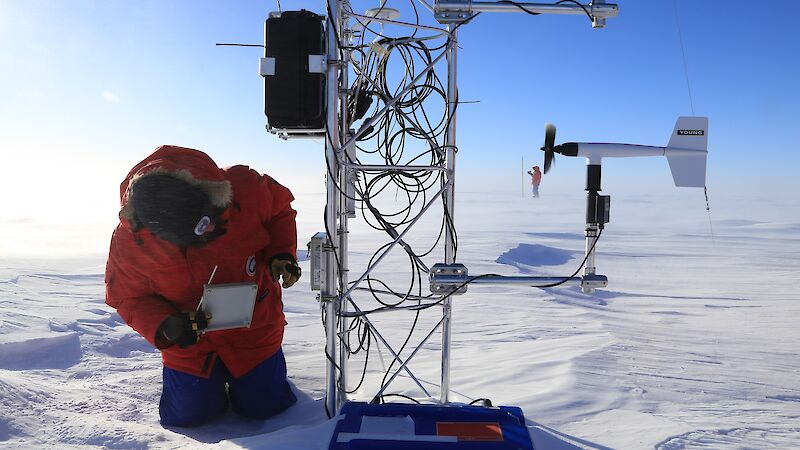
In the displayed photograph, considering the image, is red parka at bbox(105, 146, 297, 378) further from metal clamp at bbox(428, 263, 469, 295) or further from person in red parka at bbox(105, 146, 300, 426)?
metal clamp at bbox(428, 263, 469, 295)

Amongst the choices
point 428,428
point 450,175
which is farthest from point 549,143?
point 428,428

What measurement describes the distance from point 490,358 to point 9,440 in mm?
3012

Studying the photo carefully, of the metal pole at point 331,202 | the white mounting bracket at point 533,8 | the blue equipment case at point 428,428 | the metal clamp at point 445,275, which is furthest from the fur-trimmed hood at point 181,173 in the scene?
the white mounting bracket at point 533,8

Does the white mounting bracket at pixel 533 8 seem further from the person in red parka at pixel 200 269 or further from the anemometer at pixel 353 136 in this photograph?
the person in red parka at pixel 200 269

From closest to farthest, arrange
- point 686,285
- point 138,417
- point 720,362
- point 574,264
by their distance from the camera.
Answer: point 138,417
point 720,362
point 686,285
point 574,264

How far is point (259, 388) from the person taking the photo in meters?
2.92

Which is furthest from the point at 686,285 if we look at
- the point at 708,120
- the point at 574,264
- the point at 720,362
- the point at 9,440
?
the point at 9,440

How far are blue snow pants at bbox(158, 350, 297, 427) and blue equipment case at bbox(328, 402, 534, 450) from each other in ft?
2.78

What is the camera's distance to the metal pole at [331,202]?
96.9 inches

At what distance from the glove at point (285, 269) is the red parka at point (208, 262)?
0.30 feet

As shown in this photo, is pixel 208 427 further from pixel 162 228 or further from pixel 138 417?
pixel 162 228

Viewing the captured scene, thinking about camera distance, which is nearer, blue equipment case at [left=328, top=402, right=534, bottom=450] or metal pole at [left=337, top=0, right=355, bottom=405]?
blue equipment case at [left=328, top=402, right=534, bottom=450]

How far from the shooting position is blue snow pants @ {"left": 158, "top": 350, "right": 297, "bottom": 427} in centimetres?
276

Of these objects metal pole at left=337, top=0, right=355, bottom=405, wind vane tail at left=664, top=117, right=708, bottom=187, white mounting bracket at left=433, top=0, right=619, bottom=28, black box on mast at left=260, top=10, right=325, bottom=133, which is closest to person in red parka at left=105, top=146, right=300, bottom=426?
metal pole at left=337, top=0, right=355, bottom=405
